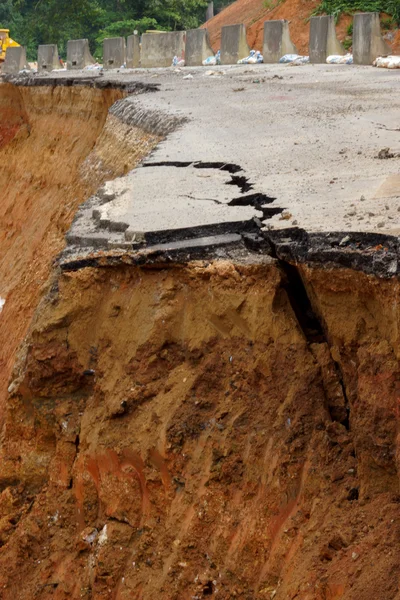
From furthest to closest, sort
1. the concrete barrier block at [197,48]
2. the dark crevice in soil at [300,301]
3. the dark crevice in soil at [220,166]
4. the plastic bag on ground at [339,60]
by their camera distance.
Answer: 1. the concrete barrier block at [197,48]
2. the plastic bag on ground at [339,60]
3. the dark crevice in soil at [220,166]
4. the dark crevice in soil at [300,301]

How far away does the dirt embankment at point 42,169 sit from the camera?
33.2 feet

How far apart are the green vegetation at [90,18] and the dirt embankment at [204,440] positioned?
32.4 metres

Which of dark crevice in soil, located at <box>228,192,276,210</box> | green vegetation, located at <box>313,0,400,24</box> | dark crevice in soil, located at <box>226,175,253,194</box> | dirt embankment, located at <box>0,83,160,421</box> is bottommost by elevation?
dirt embankment, located at <box>0,83,160,421</box>

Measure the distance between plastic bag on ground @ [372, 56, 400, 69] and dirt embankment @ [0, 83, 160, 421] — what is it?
4346 millimetres

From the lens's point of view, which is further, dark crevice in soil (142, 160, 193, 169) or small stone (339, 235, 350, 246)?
dark crevice in soil (142, 160, 193, 169)

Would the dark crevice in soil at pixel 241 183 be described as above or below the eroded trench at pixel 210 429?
above

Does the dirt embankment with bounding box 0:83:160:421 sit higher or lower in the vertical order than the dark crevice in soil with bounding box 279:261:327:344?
lower

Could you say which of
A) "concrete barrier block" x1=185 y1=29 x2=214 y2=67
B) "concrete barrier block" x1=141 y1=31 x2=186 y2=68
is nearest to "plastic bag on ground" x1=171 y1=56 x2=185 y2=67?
"concrete barrier block" x1=141 y1=31 x2=186 y2=68

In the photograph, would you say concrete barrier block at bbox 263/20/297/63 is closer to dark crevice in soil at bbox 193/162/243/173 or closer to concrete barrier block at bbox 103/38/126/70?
concrete barrier block at bbox 103/38/126/70

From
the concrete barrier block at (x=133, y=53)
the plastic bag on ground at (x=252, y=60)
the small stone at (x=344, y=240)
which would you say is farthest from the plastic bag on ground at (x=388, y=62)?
the small stone at (x=344, y=240)

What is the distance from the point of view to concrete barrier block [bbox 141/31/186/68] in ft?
77.2

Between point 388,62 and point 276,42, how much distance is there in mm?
5680

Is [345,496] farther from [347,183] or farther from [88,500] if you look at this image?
[347,183]

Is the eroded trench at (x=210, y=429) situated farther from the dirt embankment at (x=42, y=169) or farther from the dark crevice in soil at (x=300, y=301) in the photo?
the dirt embankment at (x=42, y=169)
